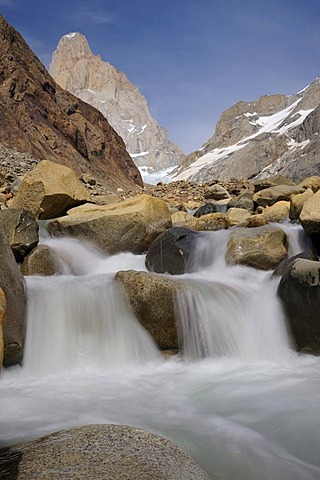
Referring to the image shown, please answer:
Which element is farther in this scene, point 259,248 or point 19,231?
point 259,248

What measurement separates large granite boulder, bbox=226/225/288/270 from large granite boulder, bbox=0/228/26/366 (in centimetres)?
435

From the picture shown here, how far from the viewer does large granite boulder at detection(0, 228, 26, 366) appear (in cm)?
544

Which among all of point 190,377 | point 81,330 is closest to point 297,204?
point 190,377

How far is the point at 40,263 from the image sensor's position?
8047mm

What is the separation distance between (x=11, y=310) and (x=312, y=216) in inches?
225

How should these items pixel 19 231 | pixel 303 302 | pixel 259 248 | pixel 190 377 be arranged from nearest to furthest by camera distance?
pixel 190 377, pixel 303 302, pixel 19 231, pixel 259 248

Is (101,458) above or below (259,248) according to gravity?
below

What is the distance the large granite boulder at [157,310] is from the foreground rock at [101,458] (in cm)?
338

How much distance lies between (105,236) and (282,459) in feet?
23.7

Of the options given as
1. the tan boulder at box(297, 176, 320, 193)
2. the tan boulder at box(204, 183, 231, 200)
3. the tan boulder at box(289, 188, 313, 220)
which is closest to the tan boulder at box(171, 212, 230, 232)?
the tan boulder at box(289, 188, 313, 220)

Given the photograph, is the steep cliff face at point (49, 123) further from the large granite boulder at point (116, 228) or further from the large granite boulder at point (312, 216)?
the large granite boulder at point (312, 216)

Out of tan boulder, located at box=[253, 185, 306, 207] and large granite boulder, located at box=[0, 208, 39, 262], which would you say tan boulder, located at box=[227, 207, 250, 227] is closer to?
tan boulder, located at box=[253, 185, 306, 207]

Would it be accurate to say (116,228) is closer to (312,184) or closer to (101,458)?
(101,458)

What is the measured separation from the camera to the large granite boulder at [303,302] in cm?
614
